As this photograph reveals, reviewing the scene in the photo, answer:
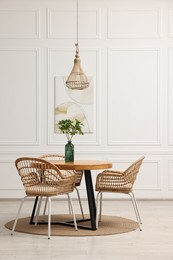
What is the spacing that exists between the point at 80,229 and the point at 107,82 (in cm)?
308

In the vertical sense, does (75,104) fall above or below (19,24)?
below

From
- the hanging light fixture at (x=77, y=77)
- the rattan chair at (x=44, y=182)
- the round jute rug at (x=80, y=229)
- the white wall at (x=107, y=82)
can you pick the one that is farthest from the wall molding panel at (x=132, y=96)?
the rattan chair at (x=44, y=182)

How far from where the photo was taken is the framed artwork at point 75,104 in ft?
27.3

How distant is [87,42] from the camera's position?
838 centimetres

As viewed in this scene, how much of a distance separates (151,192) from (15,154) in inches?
78.9

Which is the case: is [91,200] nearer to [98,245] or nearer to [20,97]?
[98,245]

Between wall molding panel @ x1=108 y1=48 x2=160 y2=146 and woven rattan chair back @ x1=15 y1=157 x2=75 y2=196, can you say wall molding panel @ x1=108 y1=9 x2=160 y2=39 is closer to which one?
wall molding panel @ x1=108 y1=48 x2=160 y2=146

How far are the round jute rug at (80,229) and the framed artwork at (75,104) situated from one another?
214cm

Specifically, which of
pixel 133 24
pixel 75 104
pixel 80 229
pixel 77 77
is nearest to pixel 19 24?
pixel 75 104

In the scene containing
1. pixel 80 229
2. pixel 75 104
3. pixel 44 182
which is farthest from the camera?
pixel 75 104

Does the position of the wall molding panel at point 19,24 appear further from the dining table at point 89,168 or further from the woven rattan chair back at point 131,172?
the woven rattan chair back at point 131,172

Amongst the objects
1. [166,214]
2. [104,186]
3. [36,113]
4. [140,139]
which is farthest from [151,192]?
[104,186]

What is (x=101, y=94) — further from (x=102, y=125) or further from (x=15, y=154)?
(x=15, y=154)

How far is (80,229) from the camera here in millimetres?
5805
